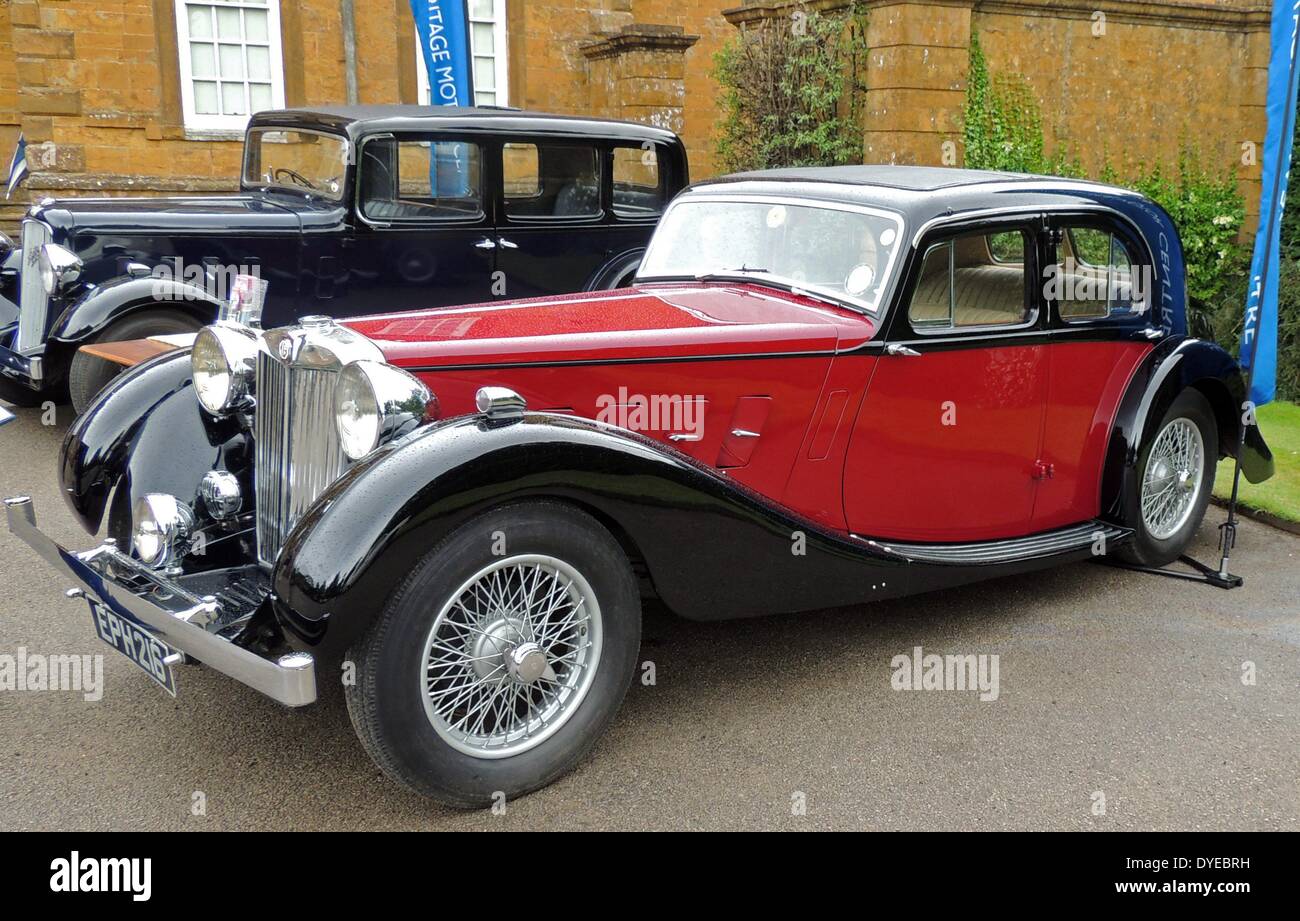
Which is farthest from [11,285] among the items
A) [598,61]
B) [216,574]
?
[598,61]

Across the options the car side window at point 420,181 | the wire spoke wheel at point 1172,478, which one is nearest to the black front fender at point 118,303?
the car side window at point 420,181

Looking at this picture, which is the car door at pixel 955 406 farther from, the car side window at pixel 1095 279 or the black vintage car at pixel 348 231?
the black vintage car at pixel 348 231

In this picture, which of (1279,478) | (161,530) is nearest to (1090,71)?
(1279,478)

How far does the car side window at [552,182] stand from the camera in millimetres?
7363

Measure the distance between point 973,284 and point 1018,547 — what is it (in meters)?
1.00

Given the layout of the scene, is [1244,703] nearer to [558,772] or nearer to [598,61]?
[558,772]

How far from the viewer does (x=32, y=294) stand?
21.9 ft

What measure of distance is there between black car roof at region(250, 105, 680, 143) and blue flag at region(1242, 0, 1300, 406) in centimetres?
404

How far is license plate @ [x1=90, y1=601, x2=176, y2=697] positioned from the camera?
9.45 feet

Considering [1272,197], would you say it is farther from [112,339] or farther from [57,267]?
[57,267]

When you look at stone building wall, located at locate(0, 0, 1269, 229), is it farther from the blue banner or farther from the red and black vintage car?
the red and black vintage car

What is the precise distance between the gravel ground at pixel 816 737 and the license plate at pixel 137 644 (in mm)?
373

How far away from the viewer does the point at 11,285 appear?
7305 mm

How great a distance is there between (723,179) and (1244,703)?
2.71 m
